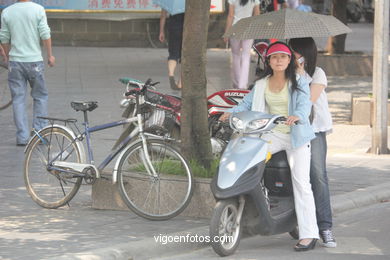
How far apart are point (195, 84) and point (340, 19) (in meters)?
10.5

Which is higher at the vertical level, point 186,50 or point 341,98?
point 186,50

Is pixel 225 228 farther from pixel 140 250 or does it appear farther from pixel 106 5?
pixel 106 5

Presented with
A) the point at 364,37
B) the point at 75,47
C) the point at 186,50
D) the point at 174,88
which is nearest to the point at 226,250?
the point at 186,50

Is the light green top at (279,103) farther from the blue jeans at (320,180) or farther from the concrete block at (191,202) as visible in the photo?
the concrete block at (191,202)

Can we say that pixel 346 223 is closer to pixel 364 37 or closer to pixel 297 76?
pixel 297 76

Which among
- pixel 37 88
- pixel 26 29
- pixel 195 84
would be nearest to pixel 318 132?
pixel 195 84

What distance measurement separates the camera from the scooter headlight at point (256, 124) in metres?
7.06

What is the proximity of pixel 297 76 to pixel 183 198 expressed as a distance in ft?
5.01

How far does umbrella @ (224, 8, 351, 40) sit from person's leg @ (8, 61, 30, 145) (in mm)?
3861

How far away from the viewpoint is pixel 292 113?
24.0 ft

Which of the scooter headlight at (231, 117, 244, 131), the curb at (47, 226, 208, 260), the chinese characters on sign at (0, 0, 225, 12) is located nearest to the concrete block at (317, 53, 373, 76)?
the chinese characters on sign at (0, 0, 225, 12)

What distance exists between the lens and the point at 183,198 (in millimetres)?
8234

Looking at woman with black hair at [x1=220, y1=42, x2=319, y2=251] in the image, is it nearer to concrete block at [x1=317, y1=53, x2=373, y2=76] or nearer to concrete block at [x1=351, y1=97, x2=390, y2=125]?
concrete block at [x1=351, y1=97, x2=390, y2=125]

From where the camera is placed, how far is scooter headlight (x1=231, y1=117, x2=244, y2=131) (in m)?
7.11
